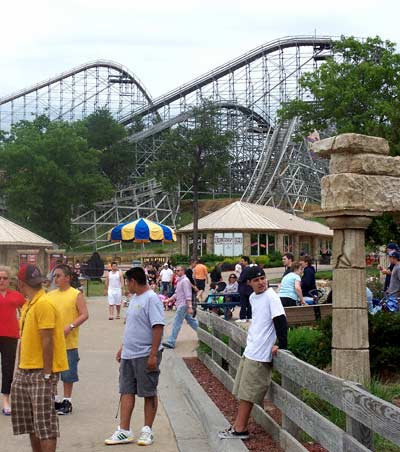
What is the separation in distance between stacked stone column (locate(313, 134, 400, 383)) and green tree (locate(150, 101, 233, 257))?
50627 mm

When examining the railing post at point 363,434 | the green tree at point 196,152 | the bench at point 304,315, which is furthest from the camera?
the green tree at point 196,152

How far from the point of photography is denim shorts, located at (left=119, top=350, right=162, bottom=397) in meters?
6.84

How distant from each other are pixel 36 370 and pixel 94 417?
103 inches

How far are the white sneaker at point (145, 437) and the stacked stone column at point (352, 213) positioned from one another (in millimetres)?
2492

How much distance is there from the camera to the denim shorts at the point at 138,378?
22.5 feet

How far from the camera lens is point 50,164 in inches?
2142

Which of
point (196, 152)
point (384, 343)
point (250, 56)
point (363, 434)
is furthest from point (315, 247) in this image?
point (363, 434)

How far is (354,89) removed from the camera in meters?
35.4

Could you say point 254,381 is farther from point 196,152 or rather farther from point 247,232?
point 196,152

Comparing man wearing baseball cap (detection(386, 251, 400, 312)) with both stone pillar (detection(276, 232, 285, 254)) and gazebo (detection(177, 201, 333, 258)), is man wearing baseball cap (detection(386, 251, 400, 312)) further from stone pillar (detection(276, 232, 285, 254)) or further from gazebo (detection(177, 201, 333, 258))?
stone pillar (detection(276, 232, 285, 254))

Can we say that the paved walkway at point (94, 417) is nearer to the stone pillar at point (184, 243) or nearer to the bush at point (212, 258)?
the bush at point (212, 258)

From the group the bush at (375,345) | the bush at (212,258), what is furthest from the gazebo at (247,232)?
the bush at (375,345)

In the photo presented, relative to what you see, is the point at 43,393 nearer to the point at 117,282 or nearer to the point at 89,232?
the point at 117,282

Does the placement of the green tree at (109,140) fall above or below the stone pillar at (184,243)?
above
